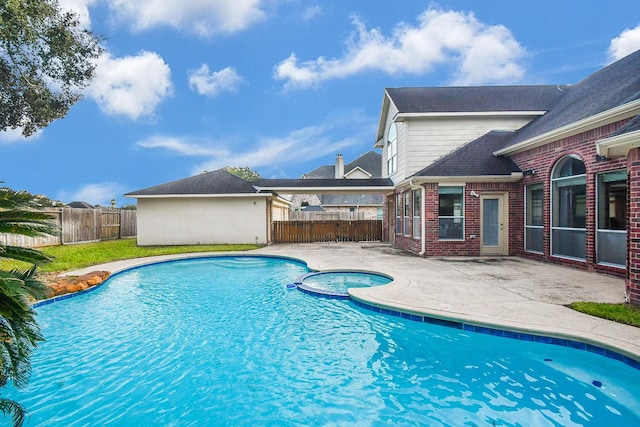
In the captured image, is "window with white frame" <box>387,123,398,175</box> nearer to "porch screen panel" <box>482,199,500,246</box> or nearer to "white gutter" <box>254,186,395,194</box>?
"white gutter" <box>254,186,395,194</box>

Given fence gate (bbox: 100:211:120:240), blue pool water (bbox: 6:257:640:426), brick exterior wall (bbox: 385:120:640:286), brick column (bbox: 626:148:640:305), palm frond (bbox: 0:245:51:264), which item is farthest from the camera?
fence gate (bbox: 100:211:120:240)

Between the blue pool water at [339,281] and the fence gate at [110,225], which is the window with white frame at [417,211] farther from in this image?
the fence gate at [110,225]

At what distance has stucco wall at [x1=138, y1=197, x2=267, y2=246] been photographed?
16953 millimetres

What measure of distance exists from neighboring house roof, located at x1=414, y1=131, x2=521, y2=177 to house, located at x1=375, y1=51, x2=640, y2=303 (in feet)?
0.13

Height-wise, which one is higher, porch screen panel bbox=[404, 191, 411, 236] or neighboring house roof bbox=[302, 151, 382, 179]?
neighboring house roof bbox=[302, 151, 382, 179]

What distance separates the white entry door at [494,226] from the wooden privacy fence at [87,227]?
17355mm

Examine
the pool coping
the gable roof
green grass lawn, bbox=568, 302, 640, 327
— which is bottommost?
the pool coping

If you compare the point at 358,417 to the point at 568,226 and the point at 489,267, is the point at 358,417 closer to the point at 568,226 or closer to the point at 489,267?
the point at 489,267

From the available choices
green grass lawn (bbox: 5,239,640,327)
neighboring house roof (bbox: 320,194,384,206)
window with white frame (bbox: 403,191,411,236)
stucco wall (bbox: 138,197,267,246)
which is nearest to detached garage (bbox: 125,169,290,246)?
stucco wall (bbox: 138,197,267,246)

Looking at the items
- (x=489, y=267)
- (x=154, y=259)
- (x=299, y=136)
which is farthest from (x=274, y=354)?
(x=299, y=136)

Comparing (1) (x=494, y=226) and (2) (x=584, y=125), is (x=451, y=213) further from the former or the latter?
(2) (x=584, y=125)

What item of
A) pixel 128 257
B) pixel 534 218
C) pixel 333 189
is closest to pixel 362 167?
pixel 333 189

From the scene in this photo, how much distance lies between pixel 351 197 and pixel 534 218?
67.6 feet

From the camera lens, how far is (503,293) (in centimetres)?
652
